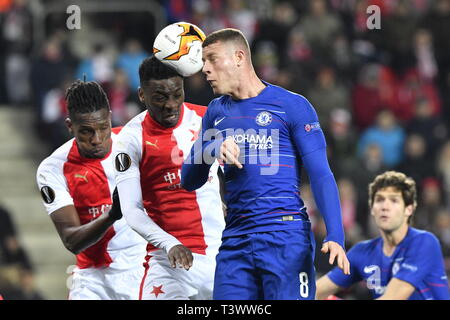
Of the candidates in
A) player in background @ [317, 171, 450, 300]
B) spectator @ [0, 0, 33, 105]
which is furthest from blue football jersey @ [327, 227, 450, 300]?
spectator @ [0, 0, 33, 105]

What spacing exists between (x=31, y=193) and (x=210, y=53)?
759 cm

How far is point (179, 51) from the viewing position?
21.5 ft

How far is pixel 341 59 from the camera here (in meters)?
13.8

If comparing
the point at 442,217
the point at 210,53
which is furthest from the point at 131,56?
the point at 210,53

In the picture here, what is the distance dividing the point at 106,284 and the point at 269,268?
1.99 metres

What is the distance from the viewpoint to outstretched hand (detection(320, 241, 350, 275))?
5.38 metres

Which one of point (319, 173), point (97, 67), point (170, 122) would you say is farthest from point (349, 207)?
point (319, 173)

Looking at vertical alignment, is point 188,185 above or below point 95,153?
below

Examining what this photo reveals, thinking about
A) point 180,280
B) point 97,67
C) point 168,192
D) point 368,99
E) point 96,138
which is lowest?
point 180,280

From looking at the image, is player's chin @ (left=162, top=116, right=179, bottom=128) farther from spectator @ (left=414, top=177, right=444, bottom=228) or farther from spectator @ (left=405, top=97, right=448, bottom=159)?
spectator @ (left=405, top=97, right=448, bottom=159)

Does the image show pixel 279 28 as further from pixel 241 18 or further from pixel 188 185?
pixel 188 185

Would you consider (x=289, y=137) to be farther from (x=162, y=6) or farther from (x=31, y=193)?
(x=162, y=6)
